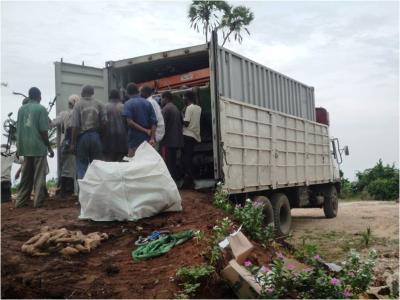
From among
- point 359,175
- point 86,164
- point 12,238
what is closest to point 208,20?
point 359,175

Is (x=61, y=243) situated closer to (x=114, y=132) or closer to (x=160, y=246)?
(x=160, y=246)

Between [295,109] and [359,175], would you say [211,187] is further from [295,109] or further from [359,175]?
[359,175]

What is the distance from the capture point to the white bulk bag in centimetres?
546

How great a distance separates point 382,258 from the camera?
23.2 ft

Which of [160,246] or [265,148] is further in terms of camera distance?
[265,148]

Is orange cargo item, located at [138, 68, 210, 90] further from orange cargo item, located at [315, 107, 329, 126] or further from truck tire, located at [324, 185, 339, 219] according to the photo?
truck tire, located at [324, 185, 339, 219]

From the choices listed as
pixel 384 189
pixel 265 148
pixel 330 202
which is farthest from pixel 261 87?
pixel 384 189

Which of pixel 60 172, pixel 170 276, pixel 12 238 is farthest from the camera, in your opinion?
pixel 60 172

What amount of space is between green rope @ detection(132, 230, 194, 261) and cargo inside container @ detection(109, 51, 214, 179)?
3.15 metres

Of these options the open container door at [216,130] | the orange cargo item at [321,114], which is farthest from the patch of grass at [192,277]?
the orange cargo item at [321,114]

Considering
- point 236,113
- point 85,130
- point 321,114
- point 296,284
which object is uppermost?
point 321,114

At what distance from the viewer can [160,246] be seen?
4.66 metres

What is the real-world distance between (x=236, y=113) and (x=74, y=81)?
113 inches

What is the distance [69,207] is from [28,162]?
915mm
